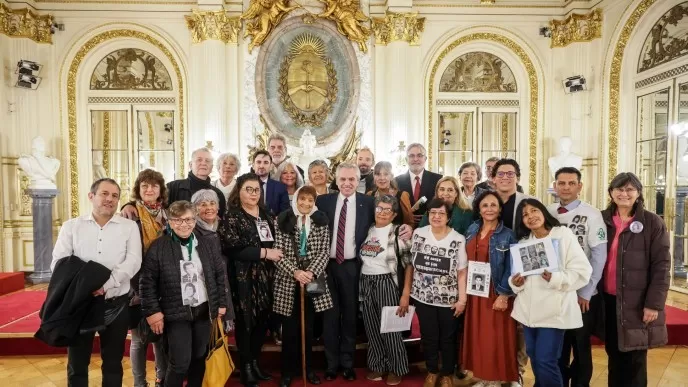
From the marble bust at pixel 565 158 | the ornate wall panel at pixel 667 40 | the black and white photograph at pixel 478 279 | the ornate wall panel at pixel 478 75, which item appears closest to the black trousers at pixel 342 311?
the black and white photograph at pixel 478 279

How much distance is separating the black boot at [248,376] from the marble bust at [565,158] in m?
6.29

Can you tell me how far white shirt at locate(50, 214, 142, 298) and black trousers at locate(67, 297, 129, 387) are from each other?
161mm

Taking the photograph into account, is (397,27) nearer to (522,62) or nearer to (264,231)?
(522,62)

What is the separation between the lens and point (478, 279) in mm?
2820

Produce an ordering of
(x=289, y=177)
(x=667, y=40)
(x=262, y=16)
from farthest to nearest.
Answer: (x=262, y=16) → (x=667, y=40) → (x=289, y=177)

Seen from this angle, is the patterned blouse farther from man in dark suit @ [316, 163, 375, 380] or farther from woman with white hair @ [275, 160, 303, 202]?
woman with white hair @ [275, 160, 303, 202]

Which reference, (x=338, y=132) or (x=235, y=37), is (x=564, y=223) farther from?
(x=235, y=37)

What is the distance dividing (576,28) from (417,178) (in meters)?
5.69

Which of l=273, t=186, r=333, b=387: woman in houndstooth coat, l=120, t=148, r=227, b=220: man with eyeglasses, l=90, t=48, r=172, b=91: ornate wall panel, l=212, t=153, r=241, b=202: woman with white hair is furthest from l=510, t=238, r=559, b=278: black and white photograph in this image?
l=90, t=48, r=172, b=91: ornate wall panel

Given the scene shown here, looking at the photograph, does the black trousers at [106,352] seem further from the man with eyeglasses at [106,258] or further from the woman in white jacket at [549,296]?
the woman in white jacket at [549,296]

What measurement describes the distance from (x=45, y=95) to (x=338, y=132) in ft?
17.3

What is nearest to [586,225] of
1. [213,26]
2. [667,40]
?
[667,40]

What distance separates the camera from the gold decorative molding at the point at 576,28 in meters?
7.41

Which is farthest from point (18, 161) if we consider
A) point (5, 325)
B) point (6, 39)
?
point (5, 325)
